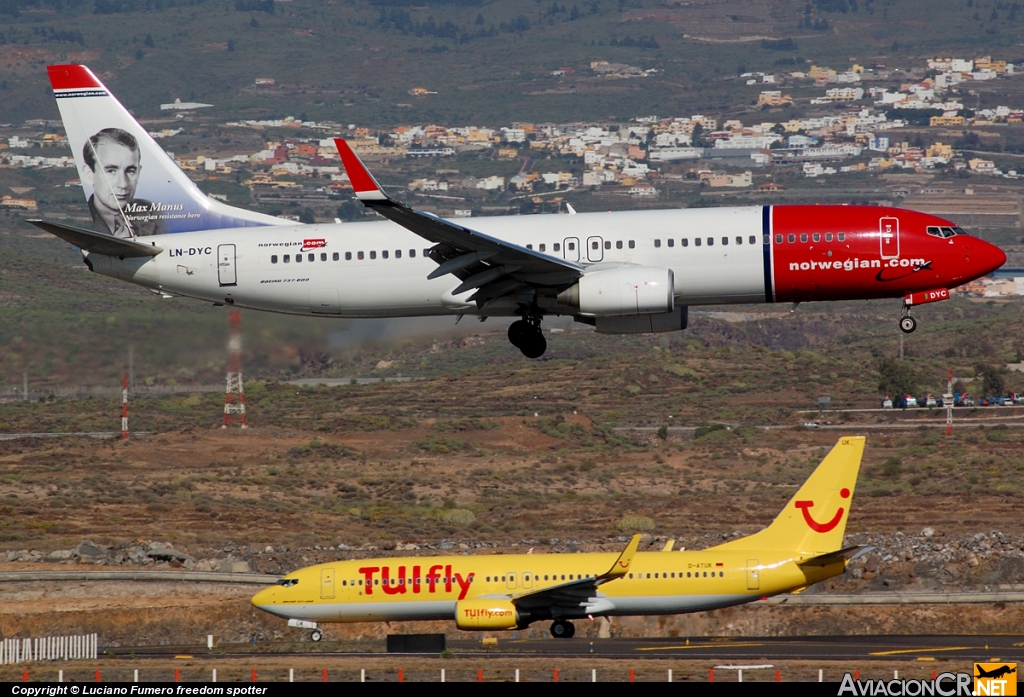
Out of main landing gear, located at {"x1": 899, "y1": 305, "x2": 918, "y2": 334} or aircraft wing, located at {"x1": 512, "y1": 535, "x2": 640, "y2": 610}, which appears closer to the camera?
aircraft wing, located at {"x1": 512, "y1": 535, "x2": 640, "y2": 610}

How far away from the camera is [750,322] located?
175m

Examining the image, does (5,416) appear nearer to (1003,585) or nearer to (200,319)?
(200,319)

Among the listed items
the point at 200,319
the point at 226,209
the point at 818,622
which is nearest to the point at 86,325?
the point at 200,319

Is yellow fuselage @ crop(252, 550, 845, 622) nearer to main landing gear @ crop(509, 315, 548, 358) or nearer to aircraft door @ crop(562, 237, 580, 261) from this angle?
main landing gear @ crop(509, 315, 548, 358)

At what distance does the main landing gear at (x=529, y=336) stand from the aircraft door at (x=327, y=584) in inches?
367

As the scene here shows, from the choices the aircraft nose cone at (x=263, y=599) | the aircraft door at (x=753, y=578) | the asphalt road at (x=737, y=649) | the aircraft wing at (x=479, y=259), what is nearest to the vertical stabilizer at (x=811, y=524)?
the aircraft door at (x=753, y=578)

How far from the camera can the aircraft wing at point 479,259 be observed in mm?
43219

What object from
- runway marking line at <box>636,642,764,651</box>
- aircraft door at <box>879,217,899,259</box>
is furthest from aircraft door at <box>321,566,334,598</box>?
aircraft door at <box>879,217,899,259</box>

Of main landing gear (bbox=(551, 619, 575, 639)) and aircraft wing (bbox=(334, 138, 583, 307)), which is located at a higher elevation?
aircraft wing (bbox=(334, 138, 583, 307))

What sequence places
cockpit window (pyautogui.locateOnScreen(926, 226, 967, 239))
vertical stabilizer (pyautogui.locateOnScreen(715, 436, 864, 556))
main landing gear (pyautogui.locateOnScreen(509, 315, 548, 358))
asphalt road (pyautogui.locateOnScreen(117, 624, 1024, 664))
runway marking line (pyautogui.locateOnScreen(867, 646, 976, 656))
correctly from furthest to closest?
main landing gear (pyautogui.locateOnScreen(509, 315, 548, 358))
vertical stabilizer (pyautogui.locateOnScreen(715, 436, 864, 556))
cockpit window (pyautogui.locateOnScreen(926, 226, 967, 239))
runway marking line (pyautogui.locateOnScreen(867, 646, 976, 656))
asphalt road (pyautogui.locateOnScreen(117, 624, 1024, 664))

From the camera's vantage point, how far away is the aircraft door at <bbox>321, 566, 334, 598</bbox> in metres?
47.9

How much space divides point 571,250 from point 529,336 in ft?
12.4

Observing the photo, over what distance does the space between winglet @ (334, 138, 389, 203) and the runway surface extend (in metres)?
13.5

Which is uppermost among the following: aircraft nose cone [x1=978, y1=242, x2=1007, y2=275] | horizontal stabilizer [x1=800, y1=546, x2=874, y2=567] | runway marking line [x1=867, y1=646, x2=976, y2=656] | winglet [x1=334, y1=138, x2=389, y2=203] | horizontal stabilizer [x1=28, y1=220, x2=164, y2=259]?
winglet [x1=334, y1=138, x2=389, y2=203]
